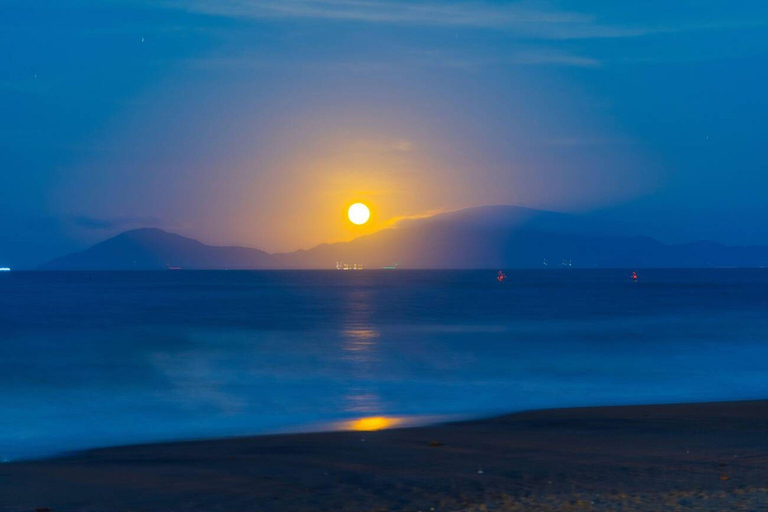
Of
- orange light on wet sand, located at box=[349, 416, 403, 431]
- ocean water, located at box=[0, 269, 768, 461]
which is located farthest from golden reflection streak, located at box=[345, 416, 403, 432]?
ocean water, located at box=[0, 269, 768, 461]

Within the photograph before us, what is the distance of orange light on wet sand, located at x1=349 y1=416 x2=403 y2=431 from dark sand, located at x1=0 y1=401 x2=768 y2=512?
1.22 m

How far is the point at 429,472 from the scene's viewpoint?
1138cm

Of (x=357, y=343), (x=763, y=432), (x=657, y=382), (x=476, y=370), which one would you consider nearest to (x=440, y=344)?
(x=357, y=343)

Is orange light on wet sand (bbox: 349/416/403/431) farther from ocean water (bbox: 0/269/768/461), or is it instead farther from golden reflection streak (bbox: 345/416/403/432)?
ocean water (bbox: 0/269/768/461)

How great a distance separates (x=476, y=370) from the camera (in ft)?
107

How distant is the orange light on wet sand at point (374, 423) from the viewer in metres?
17.6

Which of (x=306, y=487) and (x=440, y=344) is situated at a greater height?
(x=440, y=344)

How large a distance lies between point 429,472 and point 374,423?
7324 mm

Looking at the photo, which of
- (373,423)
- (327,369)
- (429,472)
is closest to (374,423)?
(373,423)

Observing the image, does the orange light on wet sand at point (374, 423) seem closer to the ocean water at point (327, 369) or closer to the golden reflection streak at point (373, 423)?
the golden reflection streak at point (373, 423)

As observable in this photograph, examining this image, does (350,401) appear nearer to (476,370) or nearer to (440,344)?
(476,370)

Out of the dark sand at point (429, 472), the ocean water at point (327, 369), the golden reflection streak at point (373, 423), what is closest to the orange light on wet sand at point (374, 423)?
the golden reflection streak at point (373, 423)

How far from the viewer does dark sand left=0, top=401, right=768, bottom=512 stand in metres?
9.53

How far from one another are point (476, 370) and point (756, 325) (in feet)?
107
